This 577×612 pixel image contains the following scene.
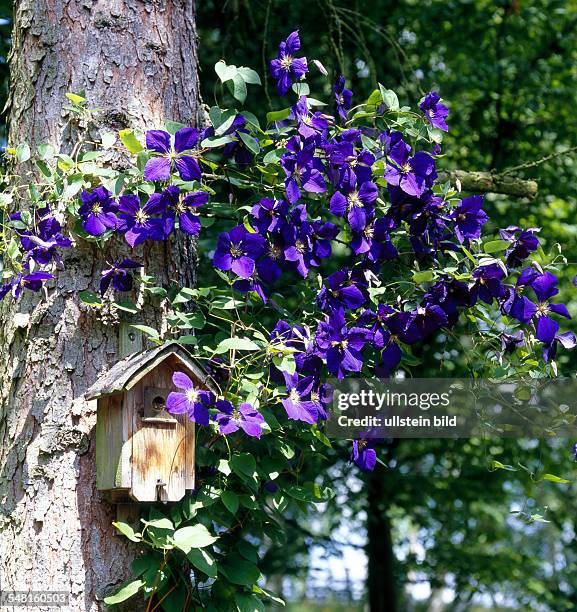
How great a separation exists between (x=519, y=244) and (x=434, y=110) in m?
0.40

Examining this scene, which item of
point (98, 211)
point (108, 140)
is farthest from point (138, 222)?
point (108, 140)

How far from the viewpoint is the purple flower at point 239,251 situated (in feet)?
6.16

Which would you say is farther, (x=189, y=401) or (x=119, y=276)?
(x=119, y=276)

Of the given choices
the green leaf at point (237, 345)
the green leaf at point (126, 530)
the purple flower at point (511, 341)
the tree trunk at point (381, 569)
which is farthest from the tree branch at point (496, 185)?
the tree trunk at point (381, 569)

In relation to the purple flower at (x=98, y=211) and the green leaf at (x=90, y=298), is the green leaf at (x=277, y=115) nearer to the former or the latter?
the purple flower at (x=98, y=211)

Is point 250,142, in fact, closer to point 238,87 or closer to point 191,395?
point 238,87

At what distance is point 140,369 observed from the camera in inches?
71.1

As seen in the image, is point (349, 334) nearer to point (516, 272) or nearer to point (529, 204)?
point (516, 272)

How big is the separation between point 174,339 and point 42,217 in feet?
1.34

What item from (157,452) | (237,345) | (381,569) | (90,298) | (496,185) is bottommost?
(381,569)

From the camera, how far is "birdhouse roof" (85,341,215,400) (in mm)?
1783

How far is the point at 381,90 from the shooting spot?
202cm

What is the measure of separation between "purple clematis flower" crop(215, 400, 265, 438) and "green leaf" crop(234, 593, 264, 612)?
45 centimetres

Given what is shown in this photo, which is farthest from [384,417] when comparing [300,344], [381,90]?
[381,90]
